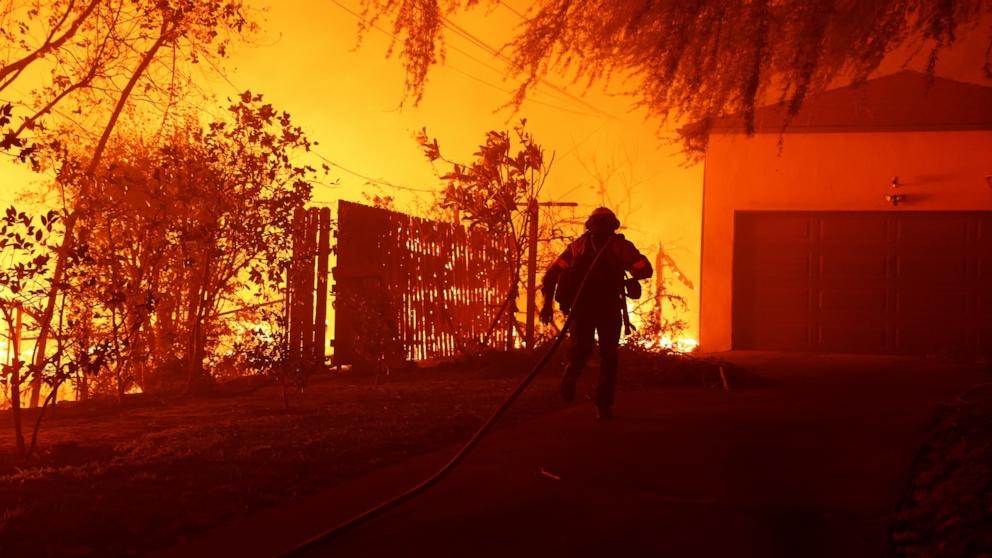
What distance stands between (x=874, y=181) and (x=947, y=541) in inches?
523

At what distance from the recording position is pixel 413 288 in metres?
12.9

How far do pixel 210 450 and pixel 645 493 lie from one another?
2.85 metres

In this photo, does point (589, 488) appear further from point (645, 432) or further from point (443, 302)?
point (443, 302)

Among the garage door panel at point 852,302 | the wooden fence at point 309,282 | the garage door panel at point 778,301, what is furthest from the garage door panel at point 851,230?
the wooden fence at point 309,282

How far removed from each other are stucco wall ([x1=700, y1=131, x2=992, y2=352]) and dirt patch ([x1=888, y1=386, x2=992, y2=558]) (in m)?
9.70

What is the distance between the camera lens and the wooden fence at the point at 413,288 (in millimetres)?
11836

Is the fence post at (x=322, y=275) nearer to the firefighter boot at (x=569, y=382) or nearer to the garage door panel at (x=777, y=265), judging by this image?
the firefighter boot at (x=569, y=382)

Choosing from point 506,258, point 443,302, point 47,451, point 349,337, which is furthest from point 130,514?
point 506,258

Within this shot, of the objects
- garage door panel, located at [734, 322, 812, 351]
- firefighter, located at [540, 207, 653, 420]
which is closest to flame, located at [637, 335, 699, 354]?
garage door panel, located at [734, 322, 812, 351]

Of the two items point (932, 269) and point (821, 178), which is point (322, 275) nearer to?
point (821, 178)

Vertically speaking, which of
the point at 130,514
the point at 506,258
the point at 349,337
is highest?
the point at 506,258

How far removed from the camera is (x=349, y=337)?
39.4 feet

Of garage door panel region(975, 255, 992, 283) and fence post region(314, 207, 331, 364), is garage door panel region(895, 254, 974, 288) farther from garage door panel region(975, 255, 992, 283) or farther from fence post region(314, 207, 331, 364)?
fence post region(314, 207, 331, 364)

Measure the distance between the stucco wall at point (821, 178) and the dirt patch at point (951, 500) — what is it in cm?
970
